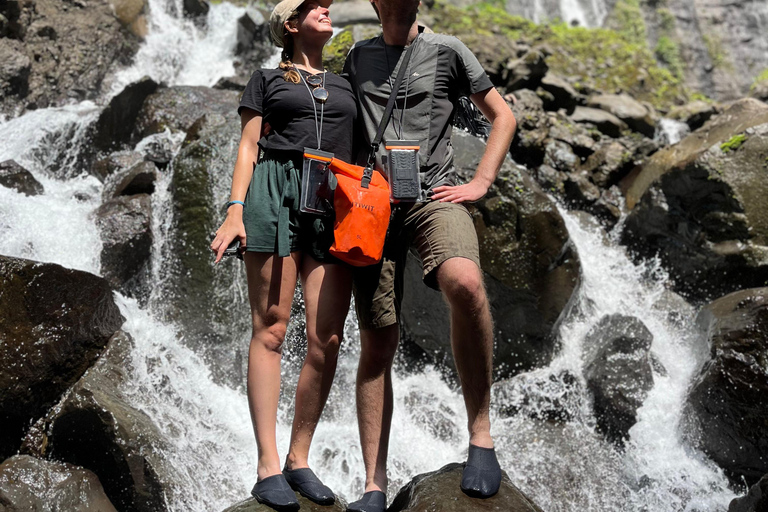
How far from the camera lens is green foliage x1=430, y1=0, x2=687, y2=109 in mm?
15992

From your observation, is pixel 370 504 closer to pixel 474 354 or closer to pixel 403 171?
pixel 474 354

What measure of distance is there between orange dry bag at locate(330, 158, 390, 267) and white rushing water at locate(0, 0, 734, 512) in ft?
9.54

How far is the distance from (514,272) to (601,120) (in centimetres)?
566

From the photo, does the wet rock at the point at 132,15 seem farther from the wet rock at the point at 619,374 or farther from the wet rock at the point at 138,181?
the wet rock at the point at 619,374

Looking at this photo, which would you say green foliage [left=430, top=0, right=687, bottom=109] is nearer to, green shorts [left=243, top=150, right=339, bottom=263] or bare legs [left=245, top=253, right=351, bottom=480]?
green shorts [left=243, top=150, right=339, bottom=263]

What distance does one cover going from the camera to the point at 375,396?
3510mm

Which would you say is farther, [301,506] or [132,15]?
[132,15]

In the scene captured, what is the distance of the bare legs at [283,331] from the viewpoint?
3.38 meters

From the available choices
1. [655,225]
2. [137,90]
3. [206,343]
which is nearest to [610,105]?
[655,225]

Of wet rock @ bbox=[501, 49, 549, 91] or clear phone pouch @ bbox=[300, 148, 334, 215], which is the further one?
wet rock @ bbox=[501, 49, 549, 91]

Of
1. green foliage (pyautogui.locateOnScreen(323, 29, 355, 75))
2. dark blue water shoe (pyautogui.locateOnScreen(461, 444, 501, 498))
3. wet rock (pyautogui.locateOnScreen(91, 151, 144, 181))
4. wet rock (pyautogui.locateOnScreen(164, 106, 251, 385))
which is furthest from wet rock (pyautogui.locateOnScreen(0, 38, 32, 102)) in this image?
dark blue water shoe (pyautogui.locateOnScreen(461, 444, 501, 498))

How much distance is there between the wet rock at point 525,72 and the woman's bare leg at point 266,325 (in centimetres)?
916

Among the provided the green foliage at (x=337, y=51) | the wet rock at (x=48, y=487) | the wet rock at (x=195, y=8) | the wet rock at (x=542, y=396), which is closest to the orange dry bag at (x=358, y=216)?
the wet rock at (x=48, y=487)

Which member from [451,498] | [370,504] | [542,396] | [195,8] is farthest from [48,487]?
[195,8]
